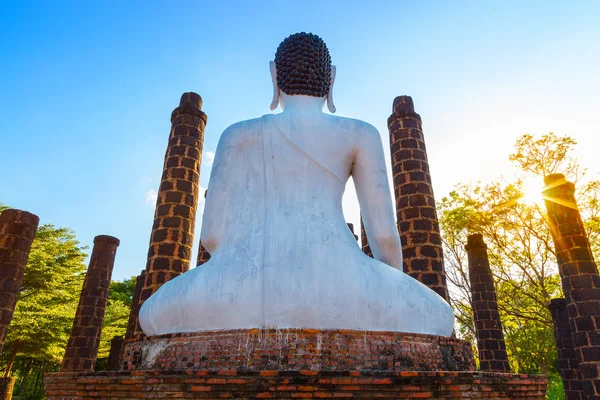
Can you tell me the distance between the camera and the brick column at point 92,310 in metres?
9.50

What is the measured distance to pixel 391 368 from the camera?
200 cm

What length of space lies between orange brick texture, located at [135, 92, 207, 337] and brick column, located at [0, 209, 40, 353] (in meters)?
2.23

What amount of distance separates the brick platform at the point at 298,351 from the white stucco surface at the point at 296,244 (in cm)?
7

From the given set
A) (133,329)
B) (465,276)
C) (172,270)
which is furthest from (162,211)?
(465,276)

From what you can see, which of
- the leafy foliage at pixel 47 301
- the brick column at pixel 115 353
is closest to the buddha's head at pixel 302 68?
the brick column at pixel 115 353

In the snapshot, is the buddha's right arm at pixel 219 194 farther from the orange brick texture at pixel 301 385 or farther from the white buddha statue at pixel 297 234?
the orange brick texture at pixel 301 385

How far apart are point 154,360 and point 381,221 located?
147 cm

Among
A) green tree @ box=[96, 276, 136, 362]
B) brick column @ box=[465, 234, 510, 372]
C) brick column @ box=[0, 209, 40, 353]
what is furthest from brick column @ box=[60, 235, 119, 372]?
green tree @ box=[96, 276, 136, 362]

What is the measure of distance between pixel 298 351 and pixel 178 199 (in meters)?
5.31

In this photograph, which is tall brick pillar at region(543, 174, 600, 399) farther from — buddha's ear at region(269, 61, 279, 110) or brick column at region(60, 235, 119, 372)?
brick column at region(60, 235, 119, 372)

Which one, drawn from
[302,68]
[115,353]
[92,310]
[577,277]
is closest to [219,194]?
[302,68]

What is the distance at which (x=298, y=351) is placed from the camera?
194 cm

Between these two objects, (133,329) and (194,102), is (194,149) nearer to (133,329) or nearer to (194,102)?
(194,102)

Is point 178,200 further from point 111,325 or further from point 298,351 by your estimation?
point 111,325
